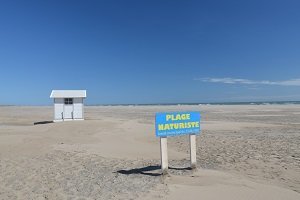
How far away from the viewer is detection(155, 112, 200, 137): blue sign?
8023 mm

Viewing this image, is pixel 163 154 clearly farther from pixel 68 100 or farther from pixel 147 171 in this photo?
pixel 68 100

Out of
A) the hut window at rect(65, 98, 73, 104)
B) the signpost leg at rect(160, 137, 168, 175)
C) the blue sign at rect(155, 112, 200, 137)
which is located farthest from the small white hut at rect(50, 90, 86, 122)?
the signpost leg at rect(160, 137, 168, 175)

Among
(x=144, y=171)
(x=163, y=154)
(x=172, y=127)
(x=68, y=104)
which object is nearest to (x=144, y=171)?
(x=144, y=171)

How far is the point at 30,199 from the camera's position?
21.0ft

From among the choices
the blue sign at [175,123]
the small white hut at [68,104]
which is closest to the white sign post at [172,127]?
the blue sign at [175,123]

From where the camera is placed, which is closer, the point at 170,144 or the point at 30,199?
the point at 30,199

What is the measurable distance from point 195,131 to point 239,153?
145 inches

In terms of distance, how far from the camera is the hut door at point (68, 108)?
27402 millimetres

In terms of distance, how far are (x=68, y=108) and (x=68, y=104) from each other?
14.8 inches

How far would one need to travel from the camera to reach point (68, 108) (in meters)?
27.5

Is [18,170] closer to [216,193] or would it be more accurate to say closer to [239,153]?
[216,193]

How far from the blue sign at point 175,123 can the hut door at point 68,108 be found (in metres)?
20.6

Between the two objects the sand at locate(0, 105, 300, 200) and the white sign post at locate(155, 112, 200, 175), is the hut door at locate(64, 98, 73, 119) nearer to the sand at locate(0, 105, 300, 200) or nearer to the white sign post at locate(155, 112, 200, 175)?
the sand at locate(0, 105, 300, 200)

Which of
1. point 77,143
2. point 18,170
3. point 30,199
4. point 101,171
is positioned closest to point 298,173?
point 101,171
